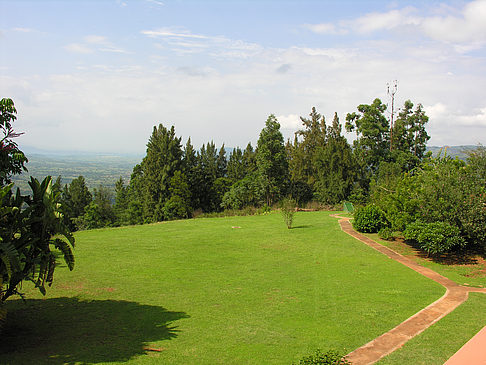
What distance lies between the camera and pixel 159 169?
39656 mm

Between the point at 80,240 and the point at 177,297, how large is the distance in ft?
29.1

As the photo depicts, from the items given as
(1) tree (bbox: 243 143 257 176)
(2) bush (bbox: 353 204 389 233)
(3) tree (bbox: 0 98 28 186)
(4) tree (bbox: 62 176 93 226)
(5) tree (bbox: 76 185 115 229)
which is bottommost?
(5) tree (bbox: 76 185 115 229)

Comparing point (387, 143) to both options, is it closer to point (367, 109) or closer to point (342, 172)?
point (367, 109)

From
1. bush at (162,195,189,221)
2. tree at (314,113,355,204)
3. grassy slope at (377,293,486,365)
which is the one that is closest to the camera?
grassy slope at (377,293,486,365)

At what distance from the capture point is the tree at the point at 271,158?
30.7 metres

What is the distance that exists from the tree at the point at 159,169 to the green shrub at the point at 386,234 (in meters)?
26.2

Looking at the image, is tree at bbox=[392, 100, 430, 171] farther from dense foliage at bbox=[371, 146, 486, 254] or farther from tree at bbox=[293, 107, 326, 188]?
dense foliage at bbox=[371, 146, 486, 254]

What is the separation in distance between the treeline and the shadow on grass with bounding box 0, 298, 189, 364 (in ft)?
74.5

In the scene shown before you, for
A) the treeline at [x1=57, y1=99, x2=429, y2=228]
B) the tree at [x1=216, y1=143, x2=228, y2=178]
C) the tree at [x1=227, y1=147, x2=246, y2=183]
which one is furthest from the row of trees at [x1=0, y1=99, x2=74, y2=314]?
the tree at [x1=216, y1=143, x2=228, y2=178]

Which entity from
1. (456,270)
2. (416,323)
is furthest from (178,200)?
(416,323)

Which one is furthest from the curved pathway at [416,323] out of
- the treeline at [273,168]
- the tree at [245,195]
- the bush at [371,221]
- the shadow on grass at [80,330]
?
the tree at [245,195]

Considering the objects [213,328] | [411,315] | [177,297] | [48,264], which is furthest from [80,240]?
[411,315]

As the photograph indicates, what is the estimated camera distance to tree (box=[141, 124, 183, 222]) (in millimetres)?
39125

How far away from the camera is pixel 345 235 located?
16984 mm
